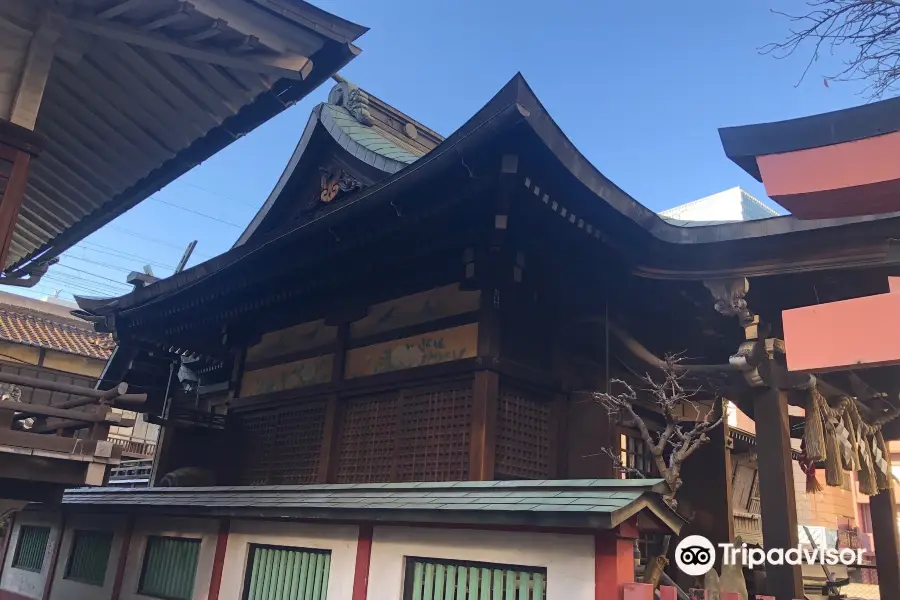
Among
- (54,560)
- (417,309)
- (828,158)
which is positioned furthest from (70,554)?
(828,158)

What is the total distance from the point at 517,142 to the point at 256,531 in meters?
4.96

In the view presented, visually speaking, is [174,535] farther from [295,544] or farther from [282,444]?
[295,544]

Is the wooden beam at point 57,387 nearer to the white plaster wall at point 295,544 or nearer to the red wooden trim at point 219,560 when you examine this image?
the red wooden trim at point 219,560

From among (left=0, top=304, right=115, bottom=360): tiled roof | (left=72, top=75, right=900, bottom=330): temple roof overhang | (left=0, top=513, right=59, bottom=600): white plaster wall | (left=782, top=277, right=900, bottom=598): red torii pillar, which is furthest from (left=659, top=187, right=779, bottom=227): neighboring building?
(left=0, top=304, right=115, bottom=360): tiled roof

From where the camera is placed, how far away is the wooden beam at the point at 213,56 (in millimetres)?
5195

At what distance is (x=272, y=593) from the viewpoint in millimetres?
7125

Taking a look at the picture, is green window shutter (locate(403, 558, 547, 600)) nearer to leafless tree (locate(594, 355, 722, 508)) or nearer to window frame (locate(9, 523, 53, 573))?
leafless tree (locate(594, 355, 722, 508))

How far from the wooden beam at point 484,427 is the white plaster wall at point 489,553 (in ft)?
4.84

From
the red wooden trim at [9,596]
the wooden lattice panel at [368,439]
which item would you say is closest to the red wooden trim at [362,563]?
the wooden lattice panel at [368,439]

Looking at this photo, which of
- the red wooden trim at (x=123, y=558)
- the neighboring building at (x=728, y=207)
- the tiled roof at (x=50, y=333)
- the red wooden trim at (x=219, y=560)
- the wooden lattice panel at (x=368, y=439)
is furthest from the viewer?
the tiled roof at (x=50, y=333)

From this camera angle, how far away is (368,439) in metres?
8.90

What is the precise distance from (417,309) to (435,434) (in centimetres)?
165

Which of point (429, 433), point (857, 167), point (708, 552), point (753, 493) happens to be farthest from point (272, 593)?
point (753, 493)

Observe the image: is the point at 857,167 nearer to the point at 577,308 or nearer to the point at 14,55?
the point at 577,308
